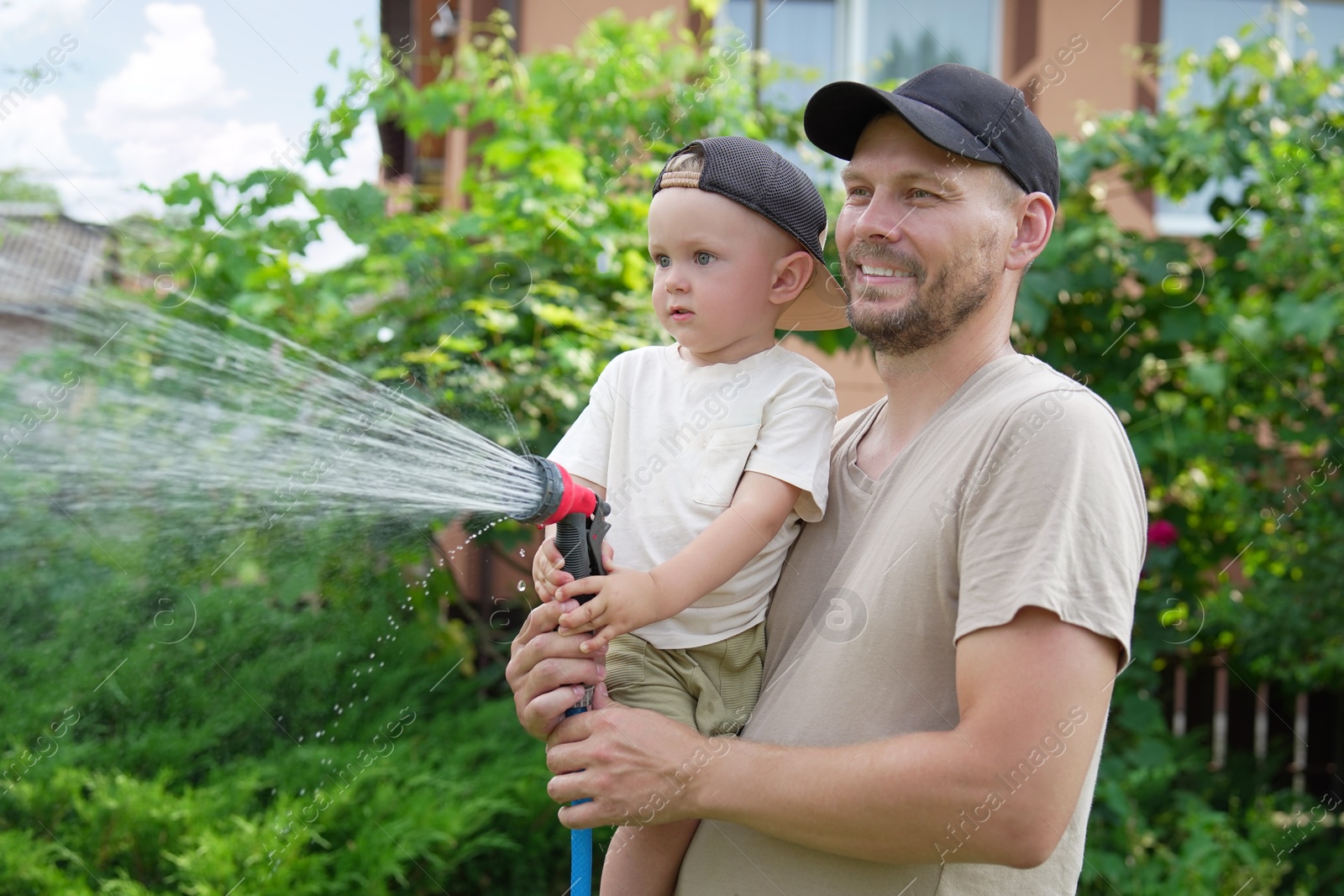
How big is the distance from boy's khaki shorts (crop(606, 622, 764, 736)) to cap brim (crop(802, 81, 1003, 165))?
0.82 m

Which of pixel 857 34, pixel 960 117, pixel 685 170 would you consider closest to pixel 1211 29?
pixel 857 34

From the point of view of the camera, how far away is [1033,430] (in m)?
1.52

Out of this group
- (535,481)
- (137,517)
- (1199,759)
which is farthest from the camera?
(1199,759)

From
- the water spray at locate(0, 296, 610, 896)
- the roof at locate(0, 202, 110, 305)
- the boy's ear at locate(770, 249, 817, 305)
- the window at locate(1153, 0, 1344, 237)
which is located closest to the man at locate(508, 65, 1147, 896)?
the boy's ear at locate(770, 249, 817, 305)

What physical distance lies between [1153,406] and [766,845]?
3.44 metres

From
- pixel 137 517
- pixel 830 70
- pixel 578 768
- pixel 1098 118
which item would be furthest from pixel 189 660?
pixel 830 70

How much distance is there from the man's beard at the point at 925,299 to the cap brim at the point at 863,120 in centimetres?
15

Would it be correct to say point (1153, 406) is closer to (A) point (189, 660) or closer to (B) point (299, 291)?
(B) point (299, 291)

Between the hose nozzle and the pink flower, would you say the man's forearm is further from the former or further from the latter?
the pink flower

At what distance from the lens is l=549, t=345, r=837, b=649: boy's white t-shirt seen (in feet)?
6.01

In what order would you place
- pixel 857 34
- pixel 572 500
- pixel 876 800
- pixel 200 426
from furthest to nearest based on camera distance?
pixel 857 34 → pixel 200 426 → pixel 572 500 → pixel 876 800

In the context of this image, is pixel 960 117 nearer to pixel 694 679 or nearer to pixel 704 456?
pixel 704 456

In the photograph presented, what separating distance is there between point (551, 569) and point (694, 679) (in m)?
A: 0.31

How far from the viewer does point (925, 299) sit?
1.78 metres
